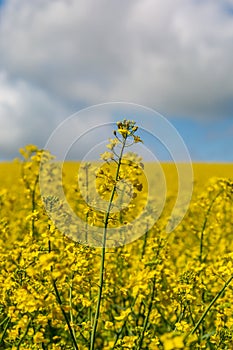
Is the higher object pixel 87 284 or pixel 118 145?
pixel 118 145

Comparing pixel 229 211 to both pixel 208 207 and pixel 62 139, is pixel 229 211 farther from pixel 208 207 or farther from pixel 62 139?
pixel 62 139

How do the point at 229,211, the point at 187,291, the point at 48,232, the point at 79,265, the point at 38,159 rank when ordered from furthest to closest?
the point at 229,211
the point at 38,159
the point at 187,291
the point at 79,265
the point at 48,232

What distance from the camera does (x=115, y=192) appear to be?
349 centimetres

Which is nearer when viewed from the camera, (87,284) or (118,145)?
(118,145)

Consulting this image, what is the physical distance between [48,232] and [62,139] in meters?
1.47

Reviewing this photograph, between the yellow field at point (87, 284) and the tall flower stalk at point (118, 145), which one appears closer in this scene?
the yellow field at point (87, 284)

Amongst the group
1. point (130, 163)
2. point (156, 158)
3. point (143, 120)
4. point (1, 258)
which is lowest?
point (1, 258)

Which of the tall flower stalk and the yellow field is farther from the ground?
the tall flower stalk

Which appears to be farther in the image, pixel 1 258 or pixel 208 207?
pixel 208 207

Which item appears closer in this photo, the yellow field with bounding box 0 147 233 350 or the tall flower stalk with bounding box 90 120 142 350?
the yellow field with bounding box 0 147 233 350

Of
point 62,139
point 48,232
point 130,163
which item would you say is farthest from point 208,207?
point 48,232

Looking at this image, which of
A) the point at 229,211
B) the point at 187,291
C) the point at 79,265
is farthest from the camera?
the point at 229,211

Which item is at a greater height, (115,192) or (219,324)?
(115,192)

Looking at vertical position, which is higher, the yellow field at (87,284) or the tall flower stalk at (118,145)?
the tall flower stalk at (118,145)
